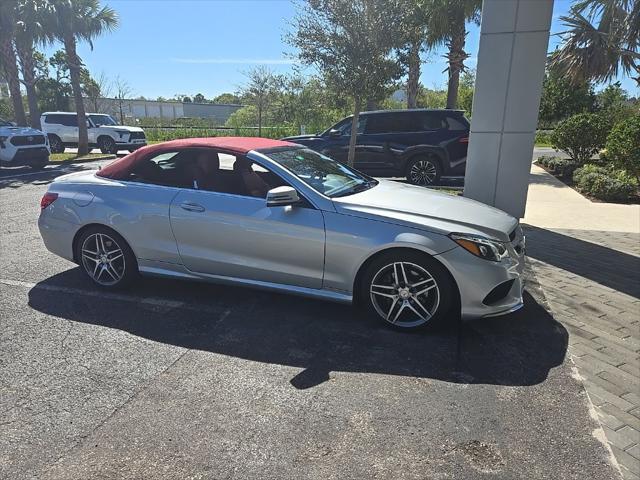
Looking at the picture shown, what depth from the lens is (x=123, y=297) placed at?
4625 mm

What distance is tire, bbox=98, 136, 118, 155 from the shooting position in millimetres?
21159

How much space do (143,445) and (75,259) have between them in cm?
283

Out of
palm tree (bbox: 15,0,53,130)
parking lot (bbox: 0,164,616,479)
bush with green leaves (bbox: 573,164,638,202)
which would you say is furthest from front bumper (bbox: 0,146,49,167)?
bush with green leaves (bbox: 573,164,638,202)

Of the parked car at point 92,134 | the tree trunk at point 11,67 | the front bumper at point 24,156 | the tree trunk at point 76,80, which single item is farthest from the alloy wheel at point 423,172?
the tree trunk at point 11,67

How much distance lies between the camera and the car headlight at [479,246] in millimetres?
3613

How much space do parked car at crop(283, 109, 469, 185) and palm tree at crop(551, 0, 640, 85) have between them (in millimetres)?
Answer: 4872

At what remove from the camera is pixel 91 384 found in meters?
3.18

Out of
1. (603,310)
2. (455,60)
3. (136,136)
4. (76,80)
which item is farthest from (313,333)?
(136,136)

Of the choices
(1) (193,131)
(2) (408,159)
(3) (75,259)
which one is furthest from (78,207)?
(1) (193,131)

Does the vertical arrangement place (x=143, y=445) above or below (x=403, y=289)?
below

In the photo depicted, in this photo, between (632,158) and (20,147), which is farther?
(20,147)

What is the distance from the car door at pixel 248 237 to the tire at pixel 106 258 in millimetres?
628

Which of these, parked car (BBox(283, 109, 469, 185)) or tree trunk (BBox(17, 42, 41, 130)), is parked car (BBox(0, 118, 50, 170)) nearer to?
tree trunk (BBox(17, 42, 41, 130))

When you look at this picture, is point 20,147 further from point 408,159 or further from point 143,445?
point 143,445
